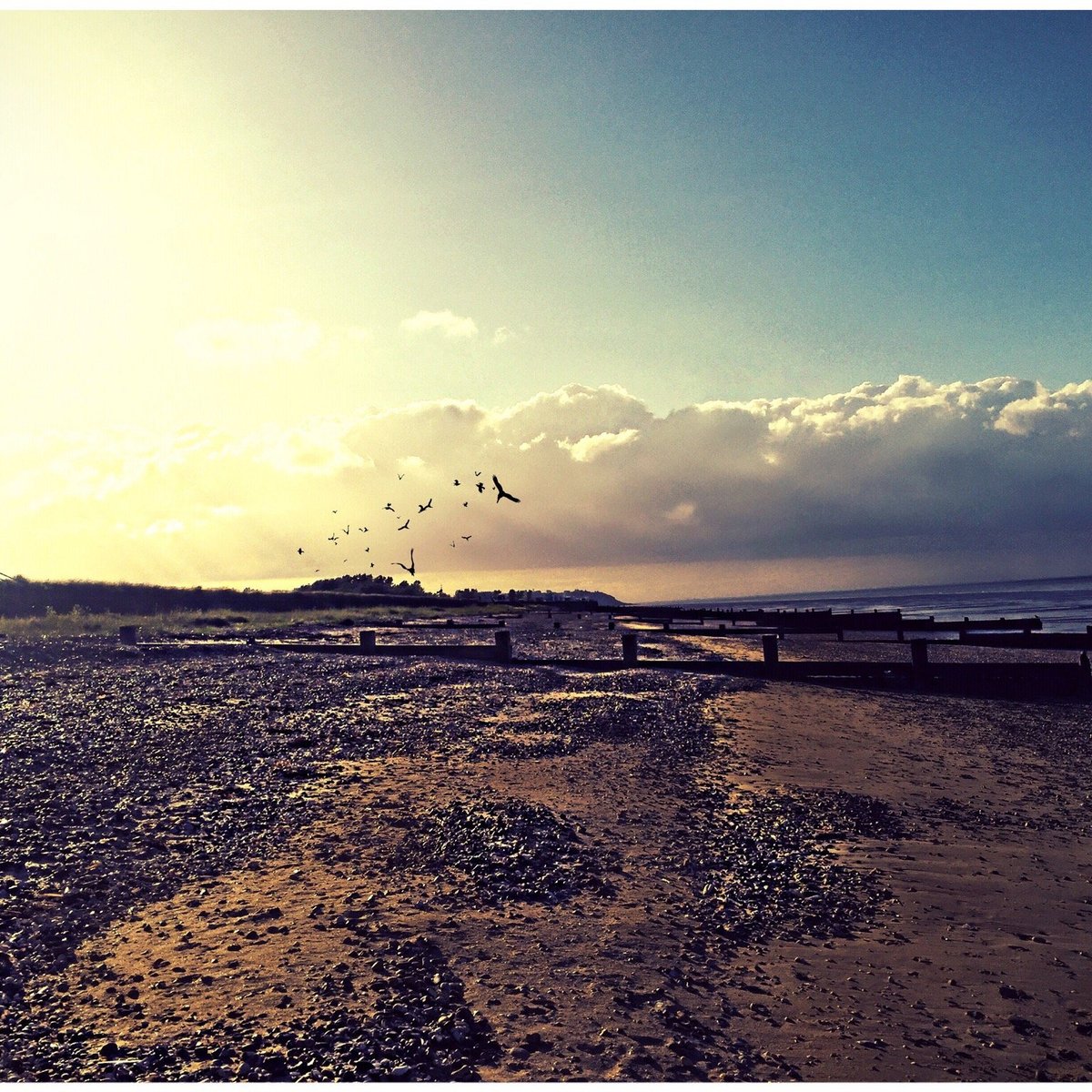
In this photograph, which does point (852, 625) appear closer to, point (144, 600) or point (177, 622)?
point (177, 622)

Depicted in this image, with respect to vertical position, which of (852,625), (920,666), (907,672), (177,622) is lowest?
(852,625)

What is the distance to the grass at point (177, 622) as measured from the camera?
35312 millimetres

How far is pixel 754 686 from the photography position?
22312 mm

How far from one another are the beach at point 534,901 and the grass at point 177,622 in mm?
21723

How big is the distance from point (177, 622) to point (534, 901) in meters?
43.8

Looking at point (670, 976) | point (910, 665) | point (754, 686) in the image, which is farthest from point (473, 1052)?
point (910, 665)

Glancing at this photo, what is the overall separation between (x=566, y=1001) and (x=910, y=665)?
1902cm

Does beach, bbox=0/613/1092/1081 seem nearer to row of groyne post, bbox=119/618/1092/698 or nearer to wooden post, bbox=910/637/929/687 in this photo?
row of groyne post, bbox=119/618/1092/698

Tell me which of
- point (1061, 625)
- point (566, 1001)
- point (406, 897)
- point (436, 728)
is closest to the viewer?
point (566, 1001)

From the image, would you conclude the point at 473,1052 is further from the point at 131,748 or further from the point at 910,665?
the point at 910,665

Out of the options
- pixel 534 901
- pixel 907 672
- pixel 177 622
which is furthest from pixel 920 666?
pixel 177 622

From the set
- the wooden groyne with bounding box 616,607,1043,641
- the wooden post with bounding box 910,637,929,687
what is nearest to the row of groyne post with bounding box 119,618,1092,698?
the wooden post with bounding box 910,637,929,687

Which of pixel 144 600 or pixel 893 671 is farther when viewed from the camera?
pixel 144 600

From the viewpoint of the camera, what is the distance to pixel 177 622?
1832 inches
